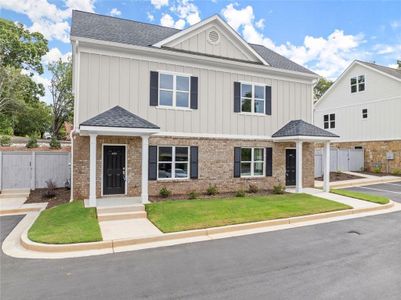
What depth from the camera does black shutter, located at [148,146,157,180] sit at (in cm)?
1248

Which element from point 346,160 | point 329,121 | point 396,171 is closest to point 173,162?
point 346,160

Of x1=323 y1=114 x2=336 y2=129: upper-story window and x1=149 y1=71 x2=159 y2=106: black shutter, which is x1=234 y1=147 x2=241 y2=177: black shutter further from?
x1=323 y1=114 x2=336 y2=129: upper-story window

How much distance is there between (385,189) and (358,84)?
1263 cm

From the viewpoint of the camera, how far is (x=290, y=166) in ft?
51.8

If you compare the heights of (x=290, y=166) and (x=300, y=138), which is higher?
(x=300, y=138)

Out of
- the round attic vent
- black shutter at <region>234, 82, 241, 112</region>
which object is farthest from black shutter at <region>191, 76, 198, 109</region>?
the round attic vent

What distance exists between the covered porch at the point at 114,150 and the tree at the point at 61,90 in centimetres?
2710

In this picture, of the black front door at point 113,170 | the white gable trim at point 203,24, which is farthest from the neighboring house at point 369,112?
the black front door at point 113,170

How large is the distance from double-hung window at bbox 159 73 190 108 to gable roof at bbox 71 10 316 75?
167 centimetres

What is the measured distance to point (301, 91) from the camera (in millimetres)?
15867

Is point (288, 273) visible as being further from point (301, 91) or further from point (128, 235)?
point (301, 91)

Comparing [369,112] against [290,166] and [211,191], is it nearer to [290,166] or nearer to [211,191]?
[290,166]

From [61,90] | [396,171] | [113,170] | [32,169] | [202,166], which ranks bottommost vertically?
[396,171]

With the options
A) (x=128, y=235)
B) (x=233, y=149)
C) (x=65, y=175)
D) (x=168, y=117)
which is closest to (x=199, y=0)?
(x=168, y=117)
